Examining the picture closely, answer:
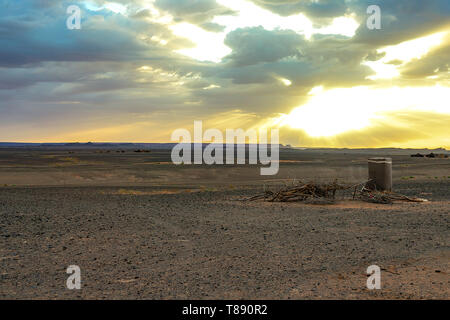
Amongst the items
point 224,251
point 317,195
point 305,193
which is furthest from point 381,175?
point 224,251

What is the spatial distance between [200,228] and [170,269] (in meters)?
4.34

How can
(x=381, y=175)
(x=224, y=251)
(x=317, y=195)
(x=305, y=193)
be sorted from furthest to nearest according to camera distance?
1. (x=381, y=175)
2. (x=305, y=193)
3. (x=317, y=195)
4. (x=224, y=251)

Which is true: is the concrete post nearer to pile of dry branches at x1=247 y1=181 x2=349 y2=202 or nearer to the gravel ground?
pile of dry branches at x1=247 y1=181 x2=349 y2=202

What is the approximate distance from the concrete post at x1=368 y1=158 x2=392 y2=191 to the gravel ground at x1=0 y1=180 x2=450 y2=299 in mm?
3197

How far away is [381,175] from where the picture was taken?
20219mm

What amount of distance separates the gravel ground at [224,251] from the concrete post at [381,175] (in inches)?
126

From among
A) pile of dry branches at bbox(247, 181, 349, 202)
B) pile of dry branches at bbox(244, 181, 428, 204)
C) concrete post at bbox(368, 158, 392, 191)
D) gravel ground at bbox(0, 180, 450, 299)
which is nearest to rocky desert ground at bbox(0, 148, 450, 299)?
gravel ground at bbox(0, 180, 450, 299)

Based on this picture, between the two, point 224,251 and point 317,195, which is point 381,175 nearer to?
point 317,195

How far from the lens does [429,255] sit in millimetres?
9086

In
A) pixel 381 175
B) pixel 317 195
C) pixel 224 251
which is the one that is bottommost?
pixel 224 251

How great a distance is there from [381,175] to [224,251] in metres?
13.2

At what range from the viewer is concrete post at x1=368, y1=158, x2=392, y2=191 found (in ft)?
65.9

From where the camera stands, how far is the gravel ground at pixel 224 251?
6.86 m
